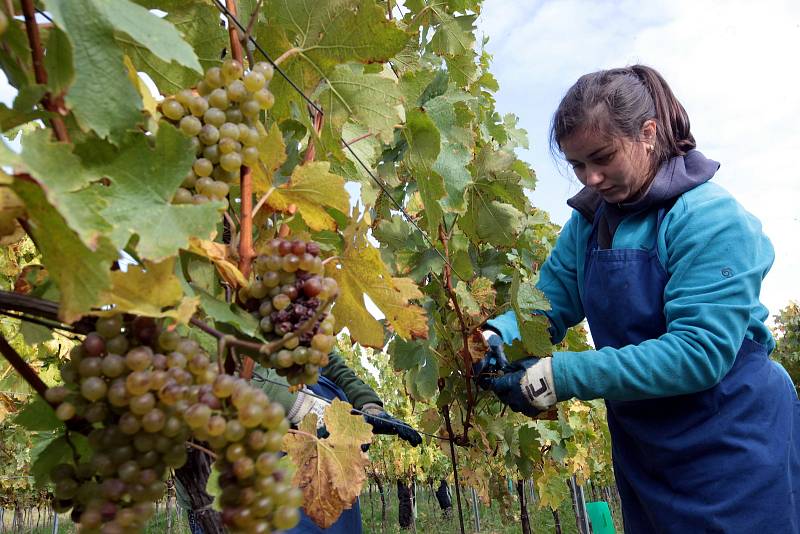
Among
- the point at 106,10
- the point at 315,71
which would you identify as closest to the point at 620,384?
the point at 315,71

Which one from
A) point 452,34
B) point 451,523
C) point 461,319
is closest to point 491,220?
point 461,319

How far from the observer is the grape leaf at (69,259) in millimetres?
532

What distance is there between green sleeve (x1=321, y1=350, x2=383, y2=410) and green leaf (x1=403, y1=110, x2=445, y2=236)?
126cm

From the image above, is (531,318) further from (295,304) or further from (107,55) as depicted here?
(107,55)

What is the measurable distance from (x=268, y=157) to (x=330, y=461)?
48 centimetres

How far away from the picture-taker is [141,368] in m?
0.59

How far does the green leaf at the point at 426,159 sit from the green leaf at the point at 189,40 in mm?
508

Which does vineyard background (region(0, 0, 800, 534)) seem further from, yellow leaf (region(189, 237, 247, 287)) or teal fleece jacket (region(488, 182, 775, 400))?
teal fleece jacket (region(488, 182, 775, 400))

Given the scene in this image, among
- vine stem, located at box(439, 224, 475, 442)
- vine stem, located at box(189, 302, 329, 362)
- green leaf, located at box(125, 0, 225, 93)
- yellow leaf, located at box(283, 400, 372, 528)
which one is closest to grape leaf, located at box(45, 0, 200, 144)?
vine stem, located at box(189, 302, 329, 362)

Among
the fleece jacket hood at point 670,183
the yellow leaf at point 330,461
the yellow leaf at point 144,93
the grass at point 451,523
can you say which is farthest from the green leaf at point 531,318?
the grass at point 451,523

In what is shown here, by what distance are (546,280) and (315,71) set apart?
179cm

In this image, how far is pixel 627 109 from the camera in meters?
2.23

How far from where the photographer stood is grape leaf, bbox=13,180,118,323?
1.75ft

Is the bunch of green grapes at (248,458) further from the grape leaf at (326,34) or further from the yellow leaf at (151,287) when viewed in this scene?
the grape leaf at (326,34)
